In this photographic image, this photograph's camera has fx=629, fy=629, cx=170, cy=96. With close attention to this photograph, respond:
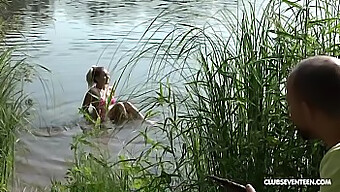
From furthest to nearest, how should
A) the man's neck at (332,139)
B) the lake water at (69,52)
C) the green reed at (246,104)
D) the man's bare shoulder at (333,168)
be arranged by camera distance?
the lake water at (69,52) → the green reed at (246,104) → the man's neck at (332,139) → the man's bare shoulder at (333,168)

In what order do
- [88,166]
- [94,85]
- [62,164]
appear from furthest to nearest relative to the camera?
[94,85], [62,164], [88,166]

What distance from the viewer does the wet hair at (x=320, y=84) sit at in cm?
185

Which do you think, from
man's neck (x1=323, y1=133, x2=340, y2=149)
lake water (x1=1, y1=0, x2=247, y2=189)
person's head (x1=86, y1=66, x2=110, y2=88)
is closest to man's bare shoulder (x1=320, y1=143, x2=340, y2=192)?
man's neck (x1=323, y1=133, x2=340, y2=149)

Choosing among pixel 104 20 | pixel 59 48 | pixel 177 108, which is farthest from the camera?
pixel 104 20

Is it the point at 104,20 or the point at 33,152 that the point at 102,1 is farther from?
the point at 33,152

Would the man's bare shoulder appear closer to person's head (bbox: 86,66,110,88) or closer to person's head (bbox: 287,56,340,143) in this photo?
person's head (bbox: 287,56,340,143)

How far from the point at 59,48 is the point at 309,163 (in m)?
8.93

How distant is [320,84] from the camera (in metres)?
1.89

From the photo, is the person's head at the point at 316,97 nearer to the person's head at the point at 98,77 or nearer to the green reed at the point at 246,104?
the green reed at the point at 246,104

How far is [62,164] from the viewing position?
20.6 feet

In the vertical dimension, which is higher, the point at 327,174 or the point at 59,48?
the point at 327,174

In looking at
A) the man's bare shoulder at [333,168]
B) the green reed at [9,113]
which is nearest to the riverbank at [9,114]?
the green reed at [9,113]

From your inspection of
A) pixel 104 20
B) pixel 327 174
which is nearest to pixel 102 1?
pixel 104 20

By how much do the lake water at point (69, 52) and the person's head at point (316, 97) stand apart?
173cm
